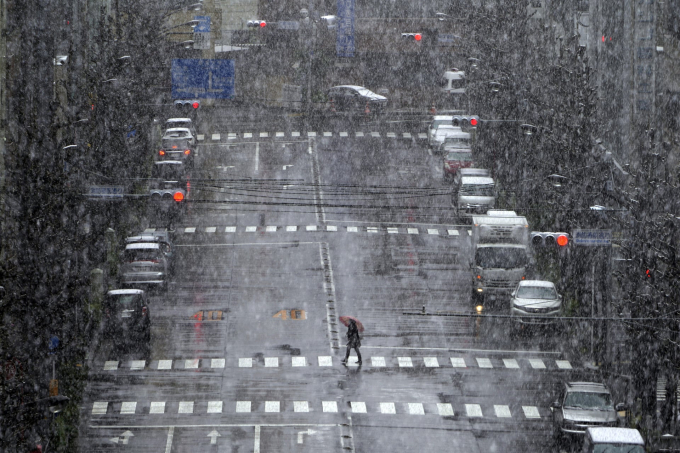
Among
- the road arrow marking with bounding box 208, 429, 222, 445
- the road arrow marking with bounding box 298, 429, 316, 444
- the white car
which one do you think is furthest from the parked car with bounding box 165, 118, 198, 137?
the road arrow marking with bounding box 298, 429, 316, 444

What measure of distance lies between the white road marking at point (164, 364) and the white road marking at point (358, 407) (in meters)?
6.04

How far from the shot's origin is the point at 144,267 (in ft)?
130

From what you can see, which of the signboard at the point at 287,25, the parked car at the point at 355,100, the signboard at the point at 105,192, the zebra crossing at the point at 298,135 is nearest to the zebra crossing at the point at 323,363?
the signboard at the point at 105,192

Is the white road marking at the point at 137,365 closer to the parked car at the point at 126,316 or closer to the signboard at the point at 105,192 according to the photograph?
the parked car at the point at 126,316

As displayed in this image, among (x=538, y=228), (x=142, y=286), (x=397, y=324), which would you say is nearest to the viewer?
(x=397, y=324)

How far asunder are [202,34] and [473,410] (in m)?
46.3

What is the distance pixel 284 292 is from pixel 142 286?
490 centimetres

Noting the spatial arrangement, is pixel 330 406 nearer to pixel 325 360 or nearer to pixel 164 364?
pixel 325 360

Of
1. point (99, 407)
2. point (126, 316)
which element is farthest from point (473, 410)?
point (126, 316)

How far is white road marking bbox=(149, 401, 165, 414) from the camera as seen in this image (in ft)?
98.7

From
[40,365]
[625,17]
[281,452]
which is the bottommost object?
[281,452]

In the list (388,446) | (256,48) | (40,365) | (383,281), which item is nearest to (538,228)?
(383,281)

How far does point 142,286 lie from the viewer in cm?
3975

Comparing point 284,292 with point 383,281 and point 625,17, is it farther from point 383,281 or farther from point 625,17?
point 625,17
